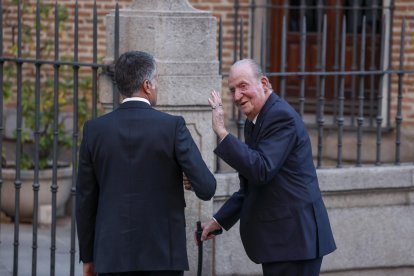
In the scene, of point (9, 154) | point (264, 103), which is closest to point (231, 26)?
Result: point (9, 154)

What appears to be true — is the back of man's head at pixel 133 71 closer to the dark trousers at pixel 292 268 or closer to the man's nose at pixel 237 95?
the man's nose at pixel 237 95

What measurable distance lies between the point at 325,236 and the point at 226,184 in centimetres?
193

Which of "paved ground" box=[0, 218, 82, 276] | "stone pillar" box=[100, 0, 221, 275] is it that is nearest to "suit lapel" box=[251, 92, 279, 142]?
"stone pillar" box=[100, 0, 221, 275]

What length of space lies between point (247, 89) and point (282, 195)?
54cm

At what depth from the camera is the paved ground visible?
8164 mm

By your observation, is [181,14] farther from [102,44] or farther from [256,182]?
[102,44]

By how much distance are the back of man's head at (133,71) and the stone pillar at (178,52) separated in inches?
63.7

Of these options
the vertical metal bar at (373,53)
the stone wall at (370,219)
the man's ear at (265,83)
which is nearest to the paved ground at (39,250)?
the stone wall at (370,219)

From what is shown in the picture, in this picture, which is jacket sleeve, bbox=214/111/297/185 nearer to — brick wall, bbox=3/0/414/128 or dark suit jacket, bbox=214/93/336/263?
dark suit jacket, bbox=214/93/336/263

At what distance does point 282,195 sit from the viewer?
561cm

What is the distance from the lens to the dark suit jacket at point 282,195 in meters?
5.52

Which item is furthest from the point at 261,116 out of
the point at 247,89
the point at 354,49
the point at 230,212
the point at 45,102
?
the point at 354,49

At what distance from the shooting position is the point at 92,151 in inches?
212

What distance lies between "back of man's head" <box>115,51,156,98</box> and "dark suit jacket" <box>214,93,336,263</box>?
488 millimetres
